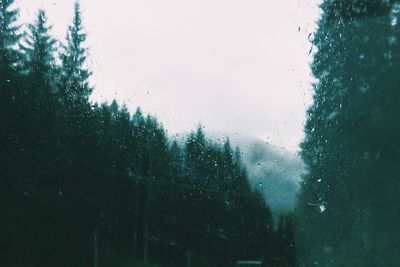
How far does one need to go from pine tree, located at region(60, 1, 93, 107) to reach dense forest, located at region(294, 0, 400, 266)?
344cm

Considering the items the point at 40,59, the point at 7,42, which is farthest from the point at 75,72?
the point at 7,42

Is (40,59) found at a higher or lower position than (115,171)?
higher

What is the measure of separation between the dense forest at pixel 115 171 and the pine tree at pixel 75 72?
19 mm

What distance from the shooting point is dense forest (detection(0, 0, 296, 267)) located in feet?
23.7

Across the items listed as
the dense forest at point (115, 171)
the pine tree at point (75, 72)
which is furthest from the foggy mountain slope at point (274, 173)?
the pine tree at point (75, 72)

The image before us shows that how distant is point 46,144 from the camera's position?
961 cm

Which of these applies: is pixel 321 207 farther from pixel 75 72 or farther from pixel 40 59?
pixel 40 59

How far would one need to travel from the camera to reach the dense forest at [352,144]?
21.3ft

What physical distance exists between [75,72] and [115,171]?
1752 mm

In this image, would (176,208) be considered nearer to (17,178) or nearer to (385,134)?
(385,134)

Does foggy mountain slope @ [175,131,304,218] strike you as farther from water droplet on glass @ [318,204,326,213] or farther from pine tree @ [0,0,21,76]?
pine tree @ [0,0,21,76]

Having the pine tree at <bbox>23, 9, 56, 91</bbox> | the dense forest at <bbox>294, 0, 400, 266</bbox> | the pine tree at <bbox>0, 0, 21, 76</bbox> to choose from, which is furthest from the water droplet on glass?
the pine tree at <bbox>0, 0, 21, 76</bbox>

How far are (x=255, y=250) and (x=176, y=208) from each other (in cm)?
141

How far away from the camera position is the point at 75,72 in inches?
311
